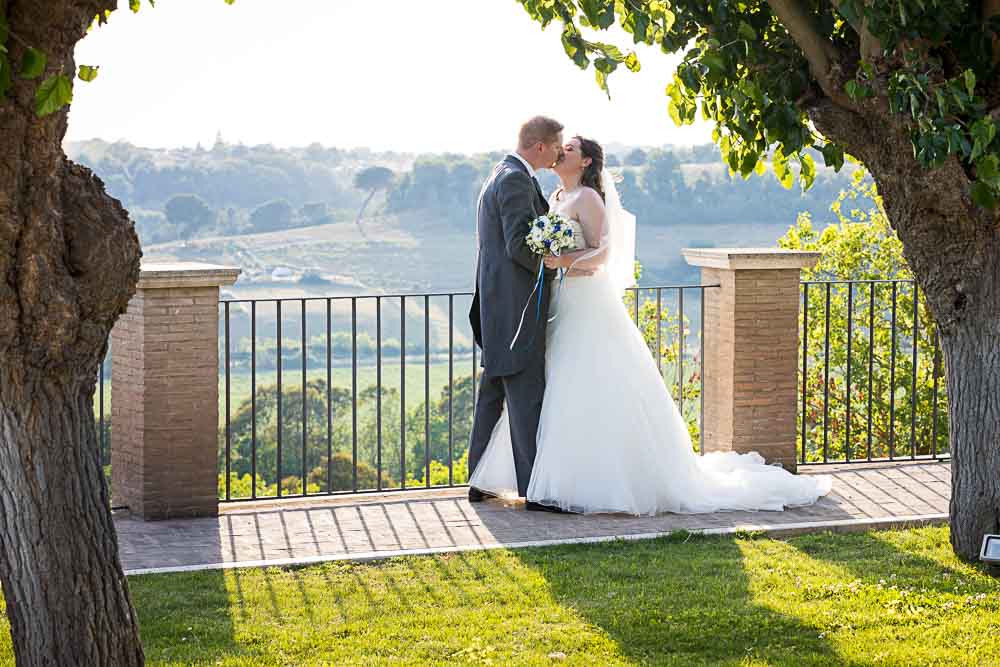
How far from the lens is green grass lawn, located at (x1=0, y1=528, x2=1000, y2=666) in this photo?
15.5ft

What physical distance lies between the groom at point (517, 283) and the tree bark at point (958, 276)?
79.8 inches

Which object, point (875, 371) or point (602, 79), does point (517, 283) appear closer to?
point (602, 79)

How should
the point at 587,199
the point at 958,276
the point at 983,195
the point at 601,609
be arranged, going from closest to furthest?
→ the point at 983,195, the point at 601,609, the point at 958,276, the point at 587,199

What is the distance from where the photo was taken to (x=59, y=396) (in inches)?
152

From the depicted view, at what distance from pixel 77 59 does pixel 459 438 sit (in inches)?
1416

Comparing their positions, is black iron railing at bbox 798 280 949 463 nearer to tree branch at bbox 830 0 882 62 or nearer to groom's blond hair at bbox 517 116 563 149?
groom's blond hair at bbox 517 116 563 149

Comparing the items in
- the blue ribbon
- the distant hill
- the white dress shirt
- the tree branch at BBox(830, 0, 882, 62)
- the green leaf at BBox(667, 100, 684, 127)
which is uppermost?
the distant hill

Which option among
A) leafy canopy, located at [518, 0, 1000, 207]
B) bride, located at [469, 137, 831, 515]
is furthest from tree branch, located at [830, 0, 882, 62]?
bride, located at [469, 137, 831, 515]

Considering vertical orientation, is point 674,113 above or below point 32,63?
above

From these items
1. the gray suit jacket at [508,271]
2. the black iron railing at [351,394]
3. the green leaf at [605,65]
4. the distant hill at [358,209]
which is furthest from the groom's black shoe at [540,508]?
the distant hill at [358,209]

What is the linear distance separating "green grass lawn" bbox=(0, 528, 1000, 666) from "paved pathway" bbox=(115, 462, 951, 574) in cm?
33

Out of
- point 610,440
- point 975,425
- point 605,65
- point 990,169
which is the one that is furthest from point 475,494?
point 990,169

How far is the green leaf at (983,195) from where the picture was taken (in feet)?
16.7

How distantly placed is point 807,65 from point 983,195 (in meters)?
1.24
